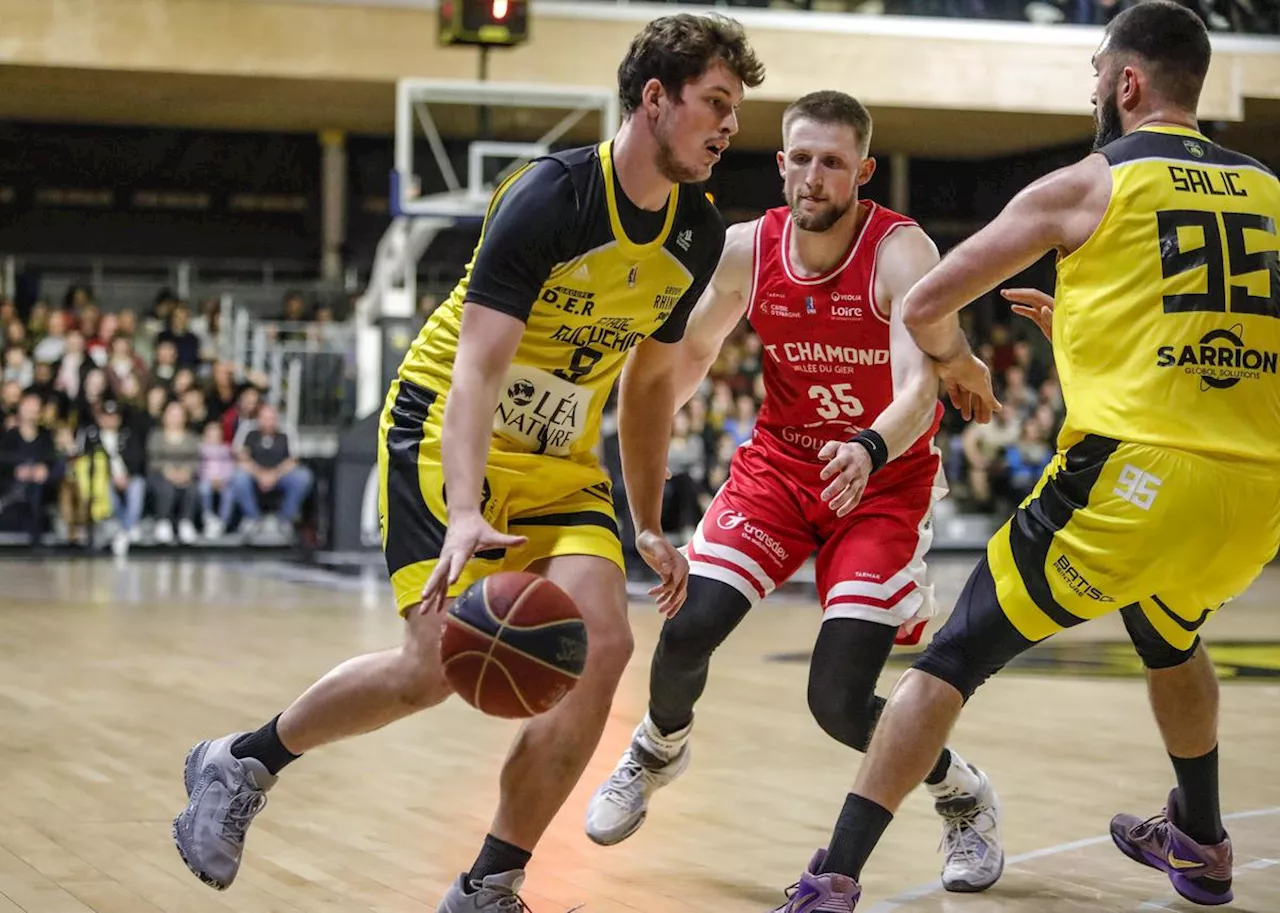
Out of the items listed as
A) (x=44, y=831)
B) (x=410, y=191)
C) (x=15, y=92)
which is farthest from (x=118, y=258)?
(x=44, y=831)

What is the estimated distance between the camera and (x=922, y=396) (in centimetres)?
461

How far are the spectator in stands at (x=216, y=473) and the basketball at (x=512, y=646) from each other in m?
12.7

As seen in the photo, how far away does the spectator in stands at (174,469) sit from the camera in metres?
15.9

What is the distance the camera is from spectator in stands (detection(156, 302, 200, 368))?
59.4 feet

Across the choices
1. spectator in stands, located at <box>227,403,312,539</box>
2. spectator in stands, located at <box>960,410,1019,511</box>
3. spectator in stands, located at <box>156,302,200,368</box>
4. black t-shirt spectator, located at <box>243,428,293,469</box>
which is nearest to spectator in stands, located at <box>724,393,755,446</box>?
spectator in stands, located at <box>960,410,1019,511</box>

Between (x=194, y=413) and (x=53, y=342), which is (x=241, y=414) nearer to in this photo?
(x=194, y=413)

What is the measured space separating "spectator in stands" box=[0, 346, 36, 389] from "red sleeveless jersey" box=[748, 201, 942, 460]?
40.2ft

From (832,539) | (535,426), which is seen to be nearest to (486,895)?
(535,426)

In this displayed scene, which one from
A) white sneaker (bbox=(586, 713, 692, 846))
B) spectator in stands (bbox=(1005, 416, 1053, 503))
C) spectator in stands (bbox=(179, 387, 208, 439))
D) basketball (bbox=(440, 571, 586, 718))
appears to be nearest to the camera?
basketball (bbox=(440, 571, 586, 718))

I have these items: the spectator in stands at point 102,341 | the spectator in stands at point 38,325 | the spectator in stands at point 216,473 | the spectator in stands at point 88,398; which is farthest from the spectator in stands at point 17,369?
the spectator in stands at point 216,473

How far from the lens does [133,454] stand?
15797 millimetres

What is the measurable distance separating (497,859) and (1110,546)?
1.48 meters

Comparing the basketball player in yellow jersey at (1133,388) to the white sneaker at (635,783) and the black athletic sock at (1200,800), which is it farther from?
the white sneaker at (635,783)

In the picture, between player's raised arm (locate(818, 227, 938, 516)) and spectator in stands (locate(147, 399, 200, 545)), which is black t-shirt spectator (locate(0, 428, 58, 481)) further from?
player's raised arm (locate(818, 227, 938, 516))
